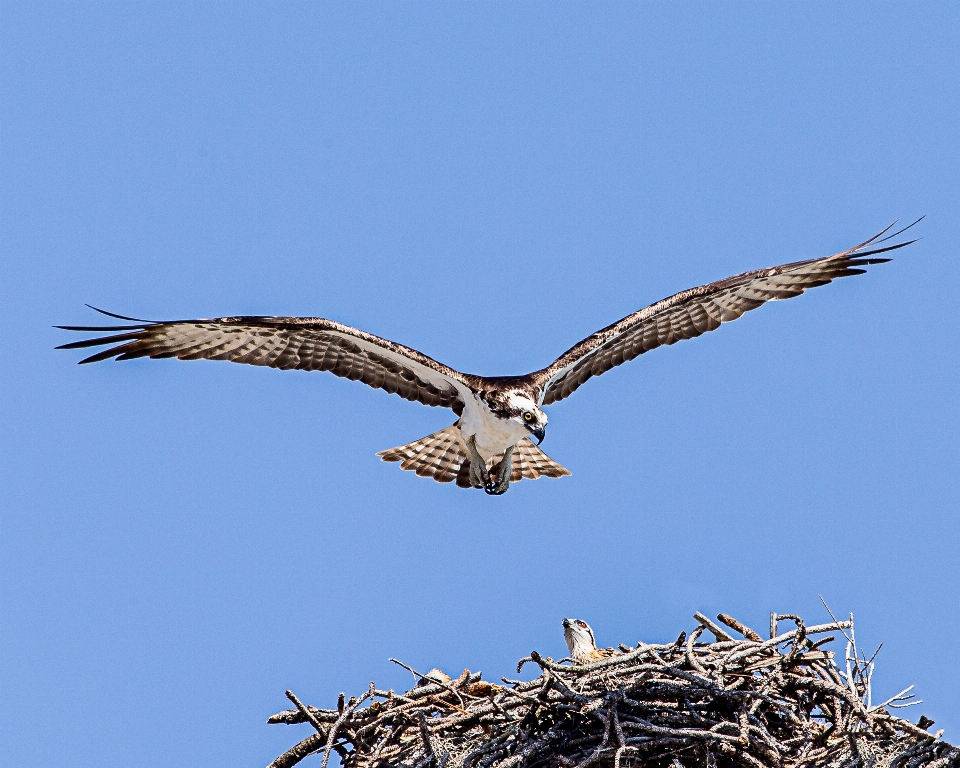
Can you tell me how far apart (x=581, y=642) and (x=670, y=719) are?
171 centimetres

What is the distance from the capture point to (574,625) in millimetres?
8836

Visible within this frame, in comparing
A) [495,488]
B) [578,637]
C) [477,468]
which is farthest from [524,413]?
[578,637]

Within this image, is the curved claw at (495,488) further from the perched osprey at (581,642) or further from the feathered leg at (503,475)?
the perched osprey at (581,642)

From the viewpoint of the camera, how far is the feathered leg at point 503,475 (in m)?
10.8

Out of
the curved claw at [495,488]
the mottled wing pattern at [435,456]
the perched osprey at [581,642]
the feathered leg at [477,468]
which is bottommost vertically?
the perched osprey at [581,642]

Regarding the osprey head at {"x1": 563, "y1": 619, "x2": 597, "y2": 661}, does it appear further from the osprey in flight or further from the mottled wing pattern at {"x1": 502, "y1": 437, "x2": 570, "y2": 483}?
the mottled wing pattern at {"x1": 502, "y1": 437, "x2": 570, "y2": 483}

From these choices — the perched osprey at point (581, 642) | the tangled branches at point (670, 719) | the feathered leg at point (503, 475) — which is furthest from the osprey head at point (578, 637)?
the feathered leg at point (503, 475)

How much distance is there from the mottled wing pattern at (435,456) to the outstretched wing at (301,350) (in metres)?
0.49

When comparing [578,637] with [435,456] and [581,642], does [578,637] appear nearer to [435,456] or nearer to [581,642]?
[581,642]

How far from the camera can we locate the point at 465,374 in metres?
10.4

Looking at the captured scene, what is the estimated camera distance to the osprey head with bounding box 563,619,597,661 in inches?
342

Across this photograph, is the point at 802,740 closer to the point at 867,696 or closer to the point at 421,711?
the point at 867,696

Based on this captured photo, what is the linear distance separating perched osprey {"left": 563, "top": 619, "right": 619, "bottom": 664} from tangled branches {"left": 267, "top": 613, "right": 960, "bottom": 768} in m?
1.18

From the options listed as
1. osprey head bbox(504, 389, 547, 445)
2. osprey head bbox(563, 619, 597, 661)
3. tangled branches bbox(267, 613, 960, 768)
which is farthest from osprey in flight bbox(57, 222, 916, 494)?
tangled branches bbox(267, 613, 960, 768)
